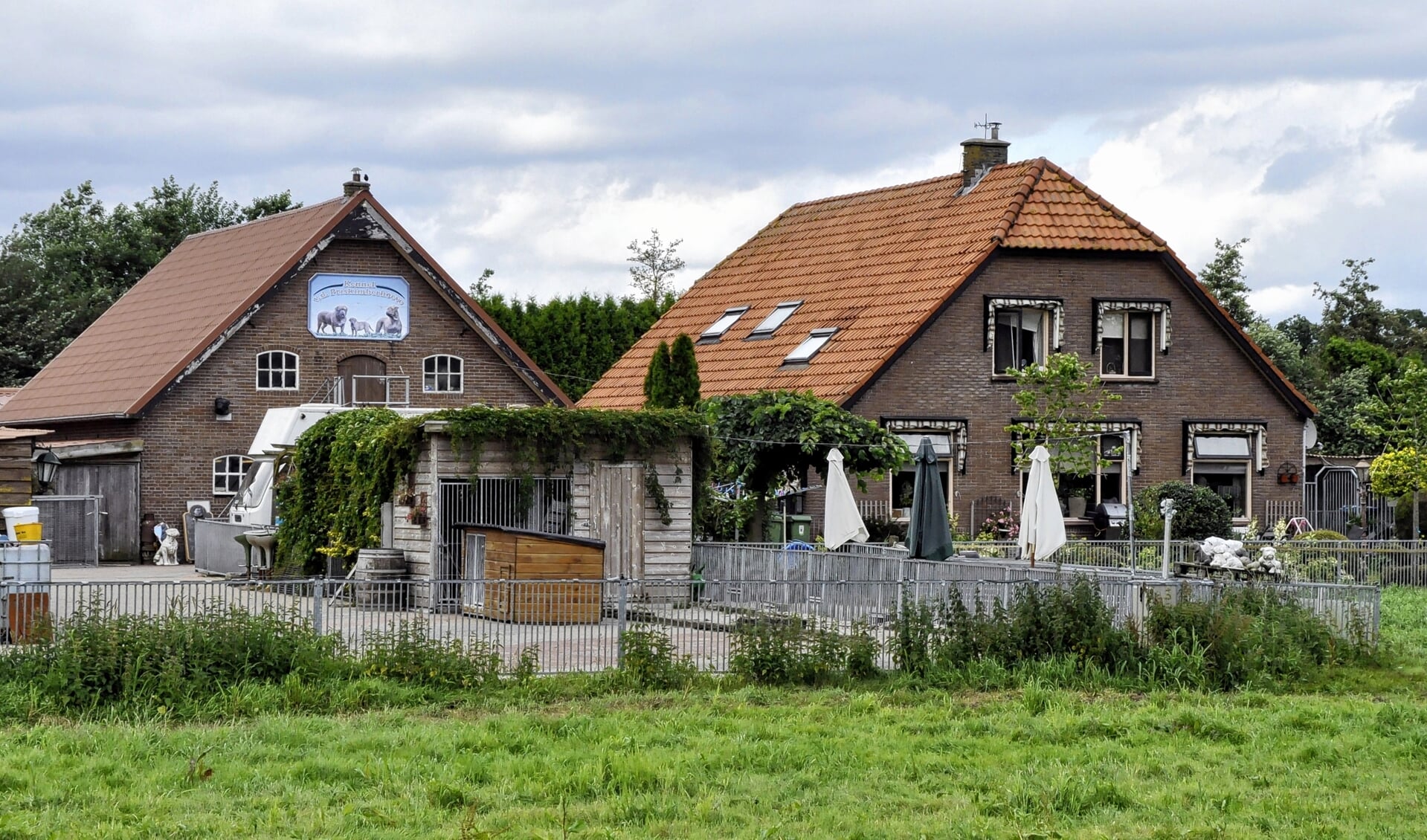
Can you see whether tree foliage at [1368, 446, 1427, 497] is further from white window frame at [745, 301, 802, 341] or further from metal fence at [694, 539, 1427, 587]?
white window frame at [745, 301, 802, 341]

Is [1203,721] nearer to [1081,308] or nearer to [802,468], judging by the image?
[802,468]

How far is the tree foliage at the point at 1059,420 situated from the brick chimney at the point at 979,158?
6435mm

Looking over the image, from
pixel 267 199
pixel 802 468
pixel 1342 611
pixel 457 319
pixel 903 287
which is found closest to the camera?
pixel 1342 611

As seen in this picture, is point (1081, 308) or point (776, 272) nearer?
point (1081, 308)

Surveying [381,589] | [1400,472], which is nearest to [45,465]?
[381,589]

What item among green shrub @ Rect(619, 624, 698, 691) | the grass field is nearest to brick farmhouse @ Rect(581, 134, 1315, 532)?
green shrub @ Rect(619, 624, 698, 691)

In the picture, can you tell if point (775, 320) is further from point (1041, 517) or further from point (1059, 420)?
point (1041, 517)

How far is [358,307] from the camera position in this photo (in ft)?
134

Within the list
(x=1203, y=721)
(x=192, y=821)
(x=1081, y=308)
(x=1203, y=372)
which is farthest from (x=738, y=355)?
(x=192, y=821)

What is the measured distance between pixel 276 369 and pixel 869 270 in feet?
43.3

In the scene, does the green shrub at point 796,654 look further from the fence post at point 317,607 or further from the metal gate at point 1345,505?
the metal gate at point 1345,505

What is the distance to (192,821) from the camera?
10.4m

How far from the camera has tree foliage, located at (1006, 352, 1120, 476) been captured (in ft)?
108

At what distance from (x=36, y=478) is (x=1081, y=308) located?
70.9ft
